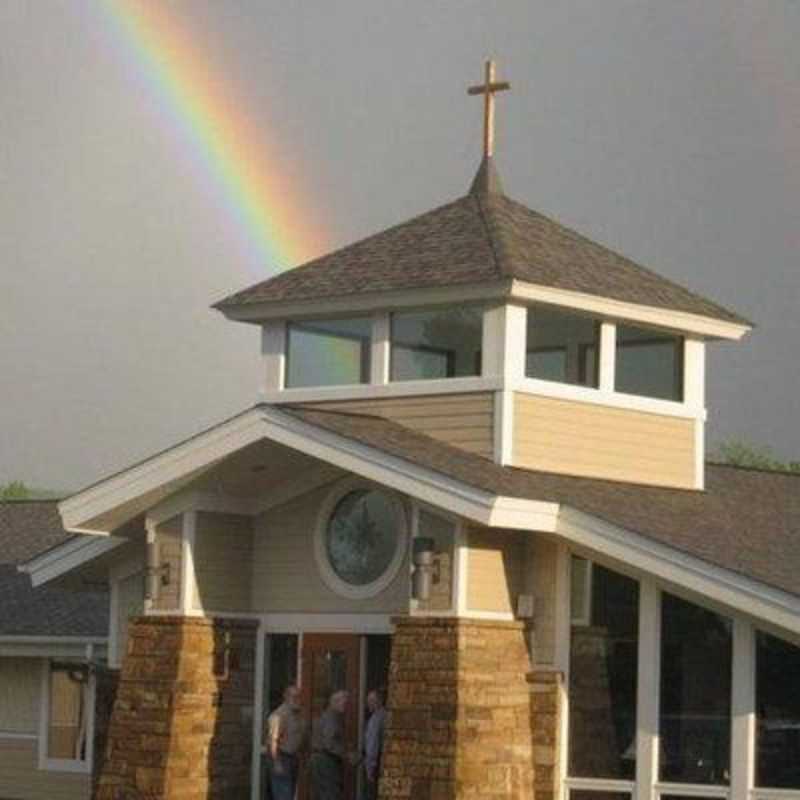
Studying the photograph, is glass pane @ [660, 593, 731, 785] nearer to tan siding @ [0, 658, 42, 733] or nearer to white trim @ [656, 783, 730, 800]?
white trim @ [656, 783, 730, 800]

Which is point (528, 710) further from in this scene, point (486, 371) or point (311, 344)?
point (311, 344)

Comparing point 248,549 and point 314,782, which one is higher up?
point 248,549

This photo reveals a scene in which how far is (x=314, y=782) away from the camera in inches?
1014

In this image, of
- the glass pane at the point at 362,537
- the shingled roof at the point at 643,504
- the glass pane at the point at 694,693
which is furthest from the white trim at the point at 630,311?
the glass pane at the point at 694,693

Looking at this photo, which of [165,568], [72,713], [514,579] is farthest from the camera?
[72,713]

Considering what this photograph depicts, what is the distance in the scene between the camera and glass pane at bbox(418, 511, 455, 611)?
78.8 feet

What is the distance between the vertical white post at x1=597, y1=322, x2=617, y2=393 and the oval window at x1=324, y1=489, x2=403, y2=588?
9.24 ft

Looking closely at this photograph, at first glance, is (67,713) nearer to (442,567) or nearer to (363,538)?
(363,538)

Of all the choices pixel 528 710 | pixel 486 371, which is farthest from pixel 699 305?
pixel 528 710

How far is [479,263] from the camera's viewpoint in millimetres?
26062

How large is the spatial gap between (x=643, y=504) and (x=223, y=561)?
4.76 metres

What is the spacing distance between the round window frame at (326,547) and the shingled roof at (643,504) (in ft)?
2.33

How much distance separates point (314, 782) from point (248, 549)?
111 inches

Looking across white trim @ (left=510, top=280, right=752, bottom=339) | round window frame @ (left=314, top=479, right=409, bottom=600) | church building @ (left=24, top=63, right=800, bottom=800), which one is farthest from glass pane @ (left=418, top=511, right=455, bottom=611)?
white trim @ (left=510, top=280, right=752, bottom=339)
